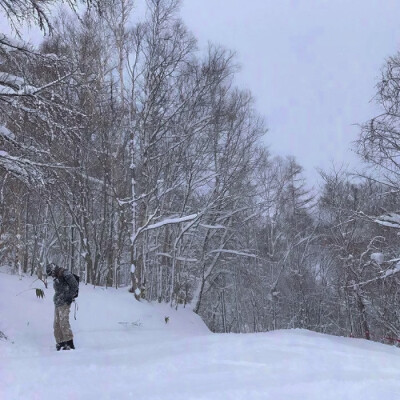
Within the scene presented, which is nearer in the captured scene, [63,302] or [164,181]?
[63,302]

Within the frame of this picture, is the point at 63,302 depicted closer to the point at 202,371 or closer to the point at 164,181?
the point at 202,371

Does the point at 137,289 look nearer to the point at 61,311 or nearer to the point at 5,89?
the point at 61,311

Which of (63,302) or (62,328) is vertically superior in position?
(63,302)

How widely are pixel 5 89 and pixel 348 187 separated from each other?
19.9 metres

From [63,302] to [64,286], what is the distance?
26 centimetres

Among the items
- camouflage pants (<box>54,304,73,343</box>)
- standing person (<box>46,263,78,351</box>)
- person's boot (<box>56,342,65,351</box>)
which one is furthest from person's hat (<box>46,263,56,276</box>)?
person's boot (<box>56,342,65,351</box>)

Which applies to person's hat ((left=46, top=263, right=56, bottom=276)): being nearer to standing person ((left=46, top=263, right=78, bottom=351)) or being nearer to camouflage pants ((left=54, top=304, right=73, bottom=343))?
standing person ((left=46, top=263, right=78, bottom=351))

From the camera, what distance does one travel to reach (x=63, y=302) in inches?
265

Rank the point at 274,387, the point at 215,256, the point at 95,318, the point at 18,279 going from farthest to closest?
the point at 215,256, the point at 18,279, the point at 95,318, the point at 274,387

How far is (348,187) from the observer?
22344 mm

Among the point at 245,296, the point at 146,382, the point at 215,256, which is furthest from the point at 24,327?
the point at 245,296

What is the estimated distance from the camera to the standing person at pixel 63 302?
6.55 m

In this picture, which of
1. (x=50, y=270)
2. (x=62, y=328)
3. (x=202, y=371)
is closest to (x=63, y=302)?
(x=62, y=328)

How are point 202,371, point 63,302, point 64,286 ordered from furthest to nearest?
point 64,286, point 63,302, point 202,371
